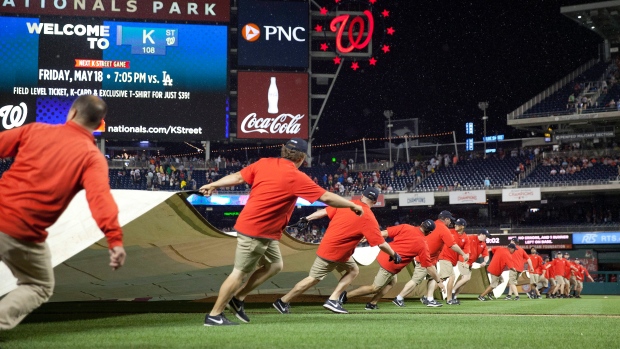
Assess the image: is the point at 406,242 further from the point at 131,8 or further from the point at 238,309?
the point at 131,8

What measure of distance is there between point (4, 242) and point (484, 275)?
803 inches

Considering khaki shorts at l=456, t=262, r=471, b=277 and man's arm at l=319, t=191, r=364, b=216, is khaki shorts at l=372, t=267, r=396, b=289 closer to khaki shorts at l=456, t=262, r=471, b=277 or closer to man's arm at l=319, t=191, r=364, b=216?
man's arm at l=319, t=191, r=364, b=216

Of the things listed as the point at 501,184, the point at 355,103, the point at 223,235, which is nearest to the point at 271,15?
the point at 501,184

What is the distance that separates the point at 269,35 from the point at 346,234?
92.9 ft

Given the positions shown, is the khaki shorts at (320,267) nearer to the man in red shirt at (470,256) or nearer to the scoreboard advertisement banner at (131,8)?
the man in red shirt at (470,256)

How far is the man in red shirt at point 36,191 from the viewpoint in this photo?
4.62 metres

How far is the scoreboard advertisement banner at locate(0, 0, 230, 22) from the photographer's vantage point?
35969 millimetres

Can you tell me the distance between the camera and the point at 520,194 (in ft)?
144

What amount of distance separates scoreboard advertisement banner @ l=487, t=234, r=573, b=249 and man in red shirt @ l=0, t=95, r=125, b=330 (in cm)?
3871

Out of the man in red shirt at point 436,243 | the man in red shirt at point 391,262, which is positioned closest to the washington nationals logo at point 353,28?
the man in red shirt at point 436,243

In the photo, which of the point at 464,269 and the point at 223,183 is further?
the point at 464,269

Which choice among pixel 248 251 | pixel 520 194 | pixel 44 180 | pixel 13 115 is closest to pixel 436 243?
pixel 248 251

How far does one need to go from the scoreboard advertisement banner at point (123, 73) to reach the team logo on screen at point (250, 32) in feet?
4.22

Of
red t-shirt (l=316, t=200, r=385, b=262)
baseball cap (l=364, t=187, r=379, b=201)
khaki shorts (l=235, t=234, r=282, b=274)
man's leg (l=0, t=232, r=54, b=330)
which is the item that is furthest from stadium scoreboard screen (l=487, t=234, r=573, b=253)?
man's leg (l=0, t=232, r=54, b=330)
